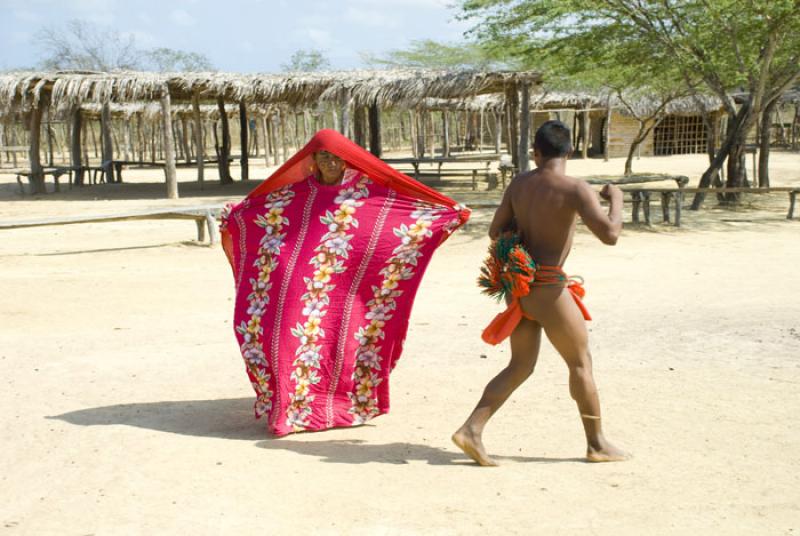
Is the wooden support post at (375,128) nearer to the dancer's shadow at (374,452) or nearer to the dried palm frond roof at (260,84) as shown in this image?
the dried palm frond roof at (260,84)

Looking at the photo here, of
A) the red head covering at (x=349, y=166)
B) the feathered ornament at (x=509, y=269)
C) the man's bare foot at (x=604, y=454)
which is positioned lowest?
the man's bare foot at (x=604, y=454)

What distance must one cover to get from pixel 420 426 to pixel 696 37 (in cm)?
1114

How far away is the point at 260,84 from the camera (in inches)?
721

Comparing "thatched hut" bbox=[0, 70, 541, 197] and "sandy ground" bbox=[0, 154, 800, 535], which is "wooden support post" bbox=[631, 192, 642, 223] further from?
"thatched hut" bbox=[0, 70, 541, 197]

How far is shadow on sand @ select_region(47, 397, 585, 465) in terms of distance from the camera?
13.0 feet

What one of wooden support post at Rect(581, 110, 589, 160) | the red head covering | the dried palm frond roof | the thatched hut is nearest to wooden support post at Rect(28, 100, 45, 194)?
the thatched hut

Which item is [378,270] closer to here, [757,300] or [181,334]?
[181,334]

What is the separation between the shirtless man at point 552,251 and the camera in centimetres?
354

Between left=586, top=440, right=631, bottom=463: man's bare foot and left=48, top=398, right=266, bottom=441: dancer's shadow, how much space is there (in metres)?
1.58

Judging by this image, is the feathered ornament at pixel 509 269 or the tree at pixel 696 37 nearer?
the feathered ornament at pixel 509 269

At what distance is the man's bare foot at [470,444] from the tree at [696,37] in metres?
10.6

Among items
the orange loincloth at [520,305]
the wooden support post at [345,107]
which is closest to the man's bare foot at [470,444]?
the orange loincloth at [520,305]

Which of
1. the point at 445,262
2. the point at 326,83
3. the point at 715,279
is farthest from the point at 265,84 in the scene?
the point at 715,279

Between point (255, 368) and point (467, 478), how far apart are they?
124cm
